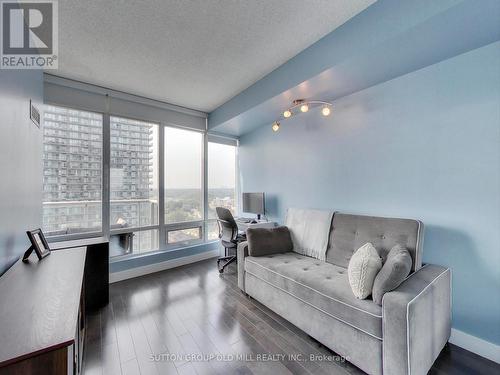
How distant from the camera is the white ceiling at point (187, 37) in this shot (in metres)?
1.68

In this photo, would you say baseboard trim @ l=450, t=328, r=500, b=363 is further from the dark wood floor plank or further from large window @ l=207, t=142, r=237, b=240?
large window @ l=207, t=142, r=237, b=240

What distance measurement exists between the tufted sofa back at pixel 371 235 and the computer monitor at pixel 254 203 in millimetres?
1334

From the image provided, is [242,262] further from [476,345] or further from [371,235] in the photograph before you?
[476,345]

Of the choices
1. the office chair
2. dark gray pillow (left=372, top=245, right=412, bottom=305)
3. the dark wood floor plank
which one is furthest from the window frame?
dark gray pillow (left=372, top=245, right=412, bottom=305)

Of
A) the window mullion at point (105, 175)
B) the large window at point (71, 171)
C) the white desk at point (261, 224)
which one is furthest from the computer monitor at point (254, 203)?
the large window at point (71, 171)

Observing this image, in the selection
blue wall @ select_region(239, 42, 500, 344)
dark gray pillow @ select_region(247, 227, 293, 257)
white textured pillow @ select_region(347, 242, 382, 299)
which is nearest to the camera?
white textured pillow @ select_region(347, 242, 382, 299)

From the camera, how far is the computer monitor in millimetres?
3594

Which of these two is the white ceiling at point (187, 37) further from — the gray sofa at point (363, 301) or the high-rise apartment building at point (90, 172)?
the gray sofa at point (363, 301)

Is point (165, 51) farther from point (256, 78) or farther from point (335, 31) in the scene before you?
point (335, 31)

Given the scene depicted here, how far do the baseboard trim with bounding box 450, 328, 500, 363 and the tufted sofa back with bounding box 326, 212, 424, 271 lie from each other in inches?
25.3

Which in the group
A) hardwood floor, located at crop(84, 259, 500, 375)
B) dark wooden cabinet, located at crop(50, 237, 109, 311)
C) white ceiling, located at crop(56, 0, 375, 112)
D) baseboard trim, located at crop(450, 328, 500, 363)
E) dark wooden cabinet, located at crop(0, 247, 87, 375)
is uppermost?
white ceiling, located at crop(56, 0, 375, 112)

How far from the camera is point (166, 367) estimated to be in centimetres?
156

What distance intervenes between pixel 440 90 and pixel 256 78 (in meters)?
1.91

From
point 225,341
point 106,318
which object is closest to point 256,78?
point 225,341
